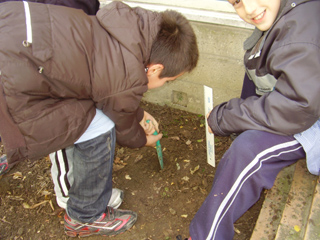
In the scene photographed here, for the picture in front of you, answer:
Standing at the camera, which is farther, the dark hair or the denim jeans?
the denim jeans

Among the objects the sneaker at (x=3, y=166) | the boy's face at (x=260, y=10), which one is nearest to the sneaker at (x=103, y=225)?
the sneaker at (x=3, y=166)

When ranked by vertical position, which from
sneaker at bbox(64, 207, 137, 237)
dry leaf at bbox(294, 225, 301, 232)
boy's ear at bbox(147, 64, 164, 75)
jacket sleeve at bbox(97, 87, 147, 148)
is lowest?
sneaker at bbox(64, 207, 137, 237)

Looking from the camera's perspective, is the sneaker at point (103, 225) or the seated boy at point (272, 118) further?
the sneaker at point (103, 225)

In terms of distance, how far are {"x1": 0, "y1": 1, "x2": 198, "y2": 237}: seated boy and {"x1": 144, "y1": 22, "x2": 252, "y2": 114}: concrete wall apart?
0.98m

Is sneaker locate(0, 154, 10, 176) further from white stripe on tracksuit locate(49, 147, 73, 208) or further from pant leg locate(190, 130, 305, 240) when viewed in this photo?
pant leg locate(190, 130, 305, 240)

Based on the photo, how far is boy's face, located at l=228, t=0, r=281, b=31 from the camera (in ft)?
5.76

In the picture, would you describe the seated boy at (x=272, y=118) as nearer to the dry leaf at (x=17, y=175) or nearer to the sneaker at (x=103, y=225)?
the sneaker at (x=103, y=225)

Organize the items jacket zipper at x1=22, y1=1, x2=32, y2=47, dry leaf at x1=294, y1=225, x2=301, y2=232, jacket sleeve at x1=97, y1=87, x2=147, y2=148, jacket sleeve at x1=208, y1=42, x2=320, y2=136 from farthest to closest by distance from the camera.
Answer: dry leaf at x1=294, y1=225, x2=301, y2=232 < jacket sleeve at x1=97, y1=87, x2=147, y2=148 < jacket sleeve at x1=208, y1=42, x2=320, y2=136 < jacket zipper at x1=22, y1=1, x2=32, y2=47

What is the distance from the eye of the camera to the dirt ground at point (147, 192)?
2203mm

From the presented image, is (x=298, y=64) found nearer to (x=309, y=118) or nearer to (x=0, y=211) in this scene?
(x=309, y=118)

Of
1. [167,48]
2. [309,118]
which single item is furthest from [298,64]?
[167,48]

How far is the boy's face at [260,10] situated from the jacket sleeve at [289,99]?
28cm

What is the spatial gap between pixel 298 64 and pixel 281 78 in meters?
0.12

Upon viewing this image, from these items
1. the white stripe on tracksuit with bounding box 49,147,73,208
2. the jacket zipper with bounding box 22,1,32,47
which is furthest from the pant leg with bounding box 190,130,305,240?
the jacket zipper with bounding box 22,1,32,47
